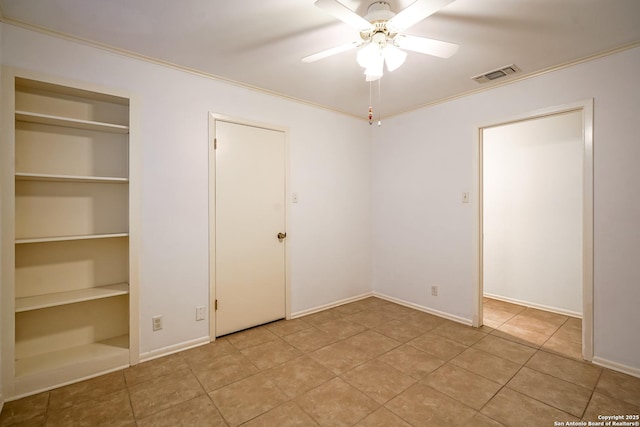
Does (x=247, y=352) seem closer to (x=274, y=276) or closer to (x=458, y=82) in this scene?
(x=274, y=276)

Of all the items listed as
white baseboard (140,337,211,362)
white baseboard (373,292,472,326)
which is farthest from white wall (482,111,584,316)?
white baseboard (140,337,211,362)

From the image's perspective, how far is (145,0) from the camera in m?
1.73

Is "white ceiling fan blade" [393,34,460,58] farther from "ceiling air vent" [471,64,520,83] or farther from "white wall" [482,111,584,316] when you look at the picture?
"white wall" [482,111,584,316]

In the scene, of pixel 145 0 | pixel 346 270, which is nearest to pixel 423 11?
pixel 145 0

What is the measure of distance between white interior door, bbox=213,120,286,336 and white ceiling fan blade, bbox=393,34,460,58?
1.69 metres

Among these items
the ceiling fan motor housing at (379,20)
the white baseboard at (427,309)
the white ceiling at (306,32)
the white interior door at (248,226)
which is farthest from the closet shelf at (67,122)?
the white baseboard at (427,309)

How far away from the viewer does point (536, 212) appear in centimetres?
371

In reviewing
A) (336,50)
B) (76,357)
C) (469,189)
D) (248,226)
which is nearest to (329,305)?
(248,226)

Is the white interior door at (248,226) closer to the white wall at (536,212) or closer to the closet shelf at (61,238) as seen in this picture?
the closet shelf at (61,238)

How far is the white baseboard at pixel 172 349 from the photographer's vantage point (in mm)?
2402

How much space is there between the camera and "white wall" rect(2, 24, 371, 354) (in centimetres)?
220

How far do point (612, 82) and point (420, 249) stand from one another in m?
2.21

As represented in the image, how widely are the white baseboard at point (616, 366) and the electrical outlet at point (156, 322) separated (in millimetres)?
3542

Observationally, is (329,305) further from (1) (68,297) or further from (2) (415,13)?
(2) (415,13)
